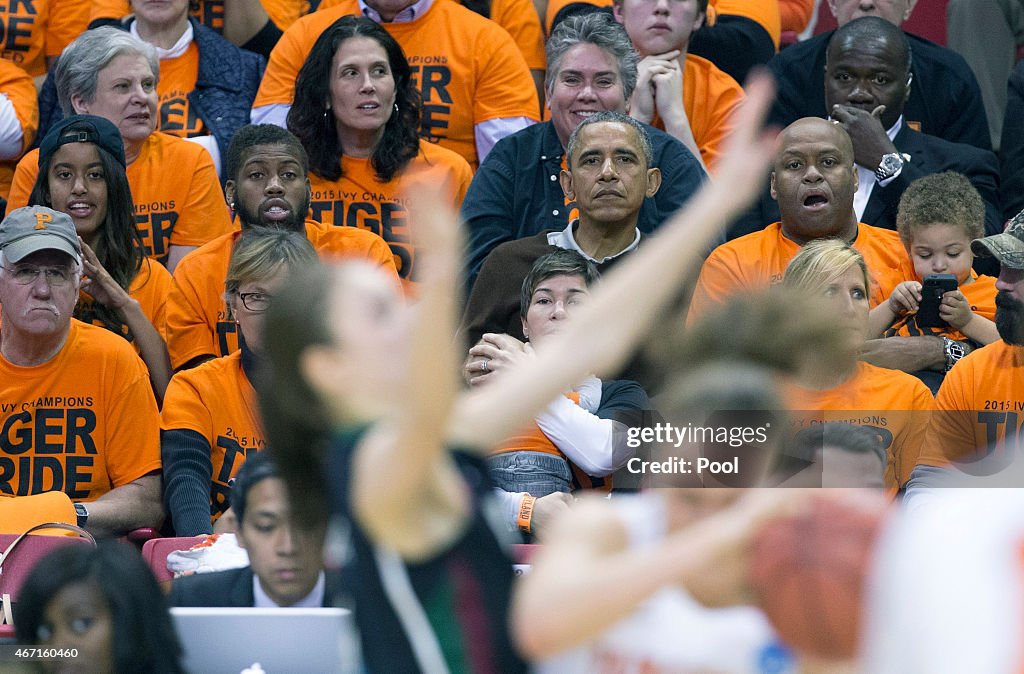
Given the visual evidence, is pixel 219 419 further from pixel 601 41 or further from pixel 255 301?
pixel 601 41

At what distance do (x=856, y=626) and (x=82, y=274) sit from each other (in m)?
3.84

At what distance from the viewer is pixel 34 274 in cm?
460

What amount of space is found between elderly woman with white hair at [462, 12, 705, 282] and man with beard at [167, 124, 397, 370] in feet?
1.46

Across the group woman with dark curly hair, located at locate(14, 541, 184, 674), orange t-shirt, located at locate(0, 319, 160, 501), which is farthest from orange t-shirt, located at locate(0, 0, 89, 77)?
woman with dark curly hair, located at locate(14, 541, 184, 674)

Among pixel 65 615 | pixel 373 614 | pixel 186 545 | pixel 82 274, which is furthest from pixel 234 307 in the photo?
pixel 373 614

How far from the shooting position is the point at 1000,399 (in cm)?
420

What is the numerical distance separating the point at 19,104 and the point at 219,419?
217 cm

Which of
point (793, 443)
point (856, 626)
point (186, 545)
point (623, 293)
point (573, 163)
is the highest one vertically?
point (573, 163)

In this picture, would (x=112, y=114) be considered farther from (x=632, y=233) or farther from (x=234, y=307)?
(x=632, y=233)

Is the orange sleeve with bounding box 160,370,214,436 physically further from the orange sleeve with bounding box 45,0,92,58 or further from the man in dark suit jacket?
the man in dark suit jacket

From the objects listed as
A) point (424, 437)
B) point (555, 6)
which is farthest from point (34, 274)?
point (424, 437)

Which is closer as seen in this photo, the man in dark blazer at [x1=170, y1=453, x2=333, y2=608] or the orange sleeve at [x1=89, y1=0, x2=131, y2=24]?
the man in dark blazer at [x1=170, y1=453, x2=333, y2=608]

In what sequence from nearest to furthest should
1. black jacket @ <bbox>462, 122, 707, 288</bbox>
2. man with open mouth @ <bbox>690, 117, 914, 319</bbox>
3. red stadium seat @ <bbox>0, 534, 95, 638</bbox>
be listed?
red stadium seat @ <bbox>0, 534, 95, 638</bbox> < man with open mouth @ <bbox>690, 117, 914, 319</bbox> < black jacket @ <bbox>462, 122, 707, 288</bbox>

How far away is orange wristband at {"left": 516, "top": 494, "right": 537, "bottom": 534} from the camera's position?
13.1 feet
